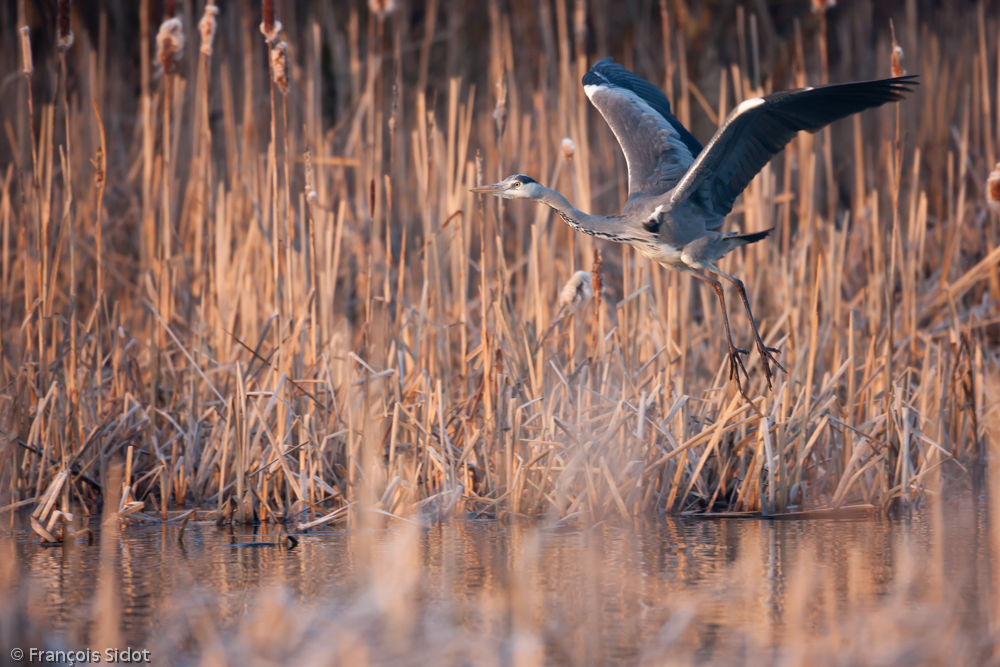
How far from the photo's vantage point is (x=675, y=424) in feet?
12.2

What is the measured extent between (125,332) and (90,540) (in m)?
1.20

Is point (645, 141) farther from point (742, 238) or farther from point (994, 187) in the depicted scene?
point (994, 187)

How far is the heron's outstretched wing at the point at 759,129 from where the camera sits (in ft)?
10.5

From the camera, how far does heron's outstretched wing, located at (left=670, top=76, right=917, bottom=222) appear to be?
126 inches

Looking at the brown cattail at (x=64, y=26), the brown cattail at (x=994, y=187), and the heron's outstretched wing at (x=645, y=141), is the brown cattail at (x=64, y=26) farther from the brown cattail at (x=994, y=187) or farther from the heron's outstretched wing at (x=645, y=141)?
the brown cattail at (x=994, y=187)

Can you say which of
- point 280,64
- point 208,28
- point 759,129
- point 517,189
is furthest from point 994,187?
point 208,28

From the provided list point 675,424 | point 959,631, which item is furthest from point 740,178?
point 959,631

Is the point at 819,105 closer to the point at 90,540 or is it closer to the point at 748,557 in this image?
the point at 748,557

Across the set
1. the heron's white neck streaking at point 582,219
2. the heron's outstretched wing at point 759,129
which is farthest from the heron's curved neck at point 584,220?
the heron's outstretched wing at point 759,129

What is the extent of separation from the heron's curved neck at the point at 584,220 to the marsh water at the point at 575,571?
94cm

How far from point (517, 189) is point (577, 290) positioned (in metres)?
0.40

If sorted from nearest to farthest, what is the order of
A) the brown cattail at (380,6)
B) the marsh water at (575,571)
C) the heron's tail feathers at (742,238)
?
the marsh water at (575,571) < the heron's tail feathers at (742,238) < the brown cattail at (380,6)

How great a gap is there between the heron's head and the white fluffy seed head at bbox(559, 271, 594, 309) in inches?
12.0

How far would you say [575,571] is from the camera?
283cm
